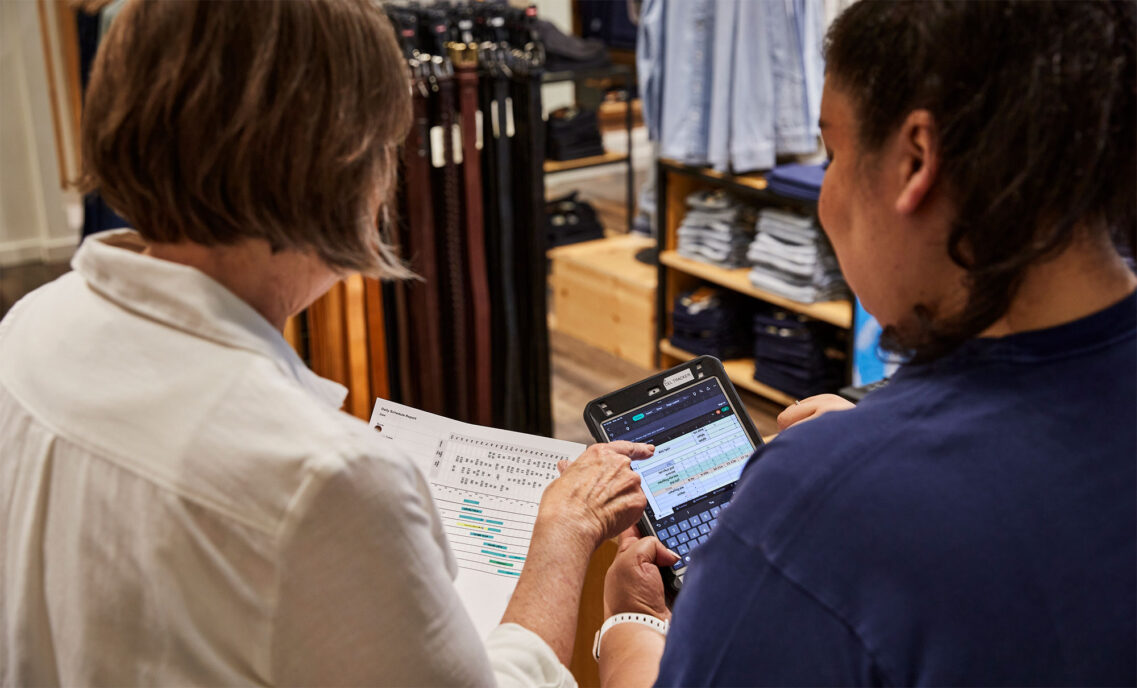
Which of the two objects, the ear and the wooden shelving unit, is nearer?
the ear

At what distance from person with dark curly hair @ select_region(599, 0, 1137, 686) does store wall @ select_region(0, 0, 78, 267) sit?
14.2ft

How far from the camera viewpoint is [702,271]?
4000 millimetres

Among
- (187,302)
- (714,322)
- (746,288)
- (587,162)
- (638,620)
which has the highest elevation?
(187,302)

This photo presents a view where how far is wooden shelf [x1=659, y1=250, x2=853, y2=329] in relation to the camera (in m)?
3.51

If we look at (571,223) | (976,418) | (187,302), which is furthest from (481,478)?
(571,223)

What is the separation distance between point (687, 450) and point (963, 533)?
61cm

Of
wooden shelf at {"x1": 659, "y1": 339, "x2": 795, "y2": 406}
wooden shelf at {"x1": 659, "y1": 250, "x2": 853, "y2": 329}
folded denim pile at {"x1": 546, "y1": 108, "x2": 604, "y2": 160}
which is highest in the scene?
folded denim pile at {"x1": 546, "y1": 108, "x2": 604, "y2": 160}

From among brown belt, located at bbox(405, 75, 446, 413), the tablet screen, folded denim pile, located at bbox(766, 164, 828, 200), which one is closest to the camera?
the tablet screen

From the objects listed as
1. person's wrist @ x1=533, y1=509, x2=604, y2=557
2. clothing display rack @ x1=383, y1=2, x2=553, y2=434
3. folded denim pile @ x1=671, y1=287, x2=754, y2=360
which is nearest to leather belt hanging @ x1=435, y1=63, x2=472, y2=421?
clothing display rack @ x1=383, y1=2, x2=553, y2=434

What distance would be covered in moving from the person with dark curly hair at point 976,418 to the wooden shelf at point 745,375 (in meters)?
3.02

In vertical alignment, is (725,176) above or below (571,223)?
above

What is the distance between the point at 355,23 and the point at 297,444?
331mm

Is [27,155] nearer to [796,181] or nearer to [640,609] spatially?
[796,181]

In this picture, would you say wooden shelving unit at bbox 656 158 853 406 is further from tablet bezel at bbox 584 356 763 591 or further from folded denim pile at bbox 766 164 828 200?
tablet bezel at bbox 584 356 763 591
